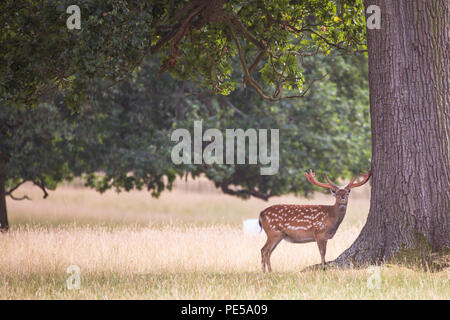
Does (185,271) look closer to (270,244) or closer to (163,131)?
(270,244)

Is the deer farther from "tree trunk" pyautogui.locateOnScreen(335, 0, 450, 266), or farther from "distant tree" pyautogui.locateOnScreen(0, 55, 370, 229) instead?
"distant tree" pyautogui.locateOnScreen(0, 55, 370, 229)

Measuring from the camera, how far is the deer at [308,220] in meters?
10.3

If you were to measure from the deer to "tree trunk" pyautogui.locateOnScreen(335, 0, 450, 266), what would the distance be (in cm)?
46

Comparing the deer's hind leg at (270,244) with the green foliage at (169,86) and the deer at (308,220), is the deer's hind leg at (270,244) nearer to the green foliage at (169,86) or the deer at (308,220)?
the deer at (308,220)

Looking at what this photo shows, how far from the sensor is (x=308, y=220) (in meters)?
10.5

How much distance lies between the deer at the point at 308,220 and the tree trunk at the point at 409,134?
18.1 inches

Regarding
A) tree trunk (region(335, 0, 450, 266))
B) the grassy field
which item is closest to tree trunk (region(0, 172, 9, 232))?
the grassy field

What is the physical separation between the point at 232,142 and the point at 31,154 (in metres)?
5.74

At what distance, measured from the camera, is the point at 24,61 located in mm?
10867

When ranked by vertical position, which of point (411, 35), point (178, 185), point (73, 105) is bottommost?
point (178, 185)

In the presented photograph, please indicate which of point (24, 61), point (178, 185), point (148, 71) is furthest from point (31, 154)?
point (178, 185)

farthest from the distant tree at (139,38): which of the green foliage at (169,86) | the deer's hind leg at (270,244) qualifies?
the deer's hind leg at (270,244)
